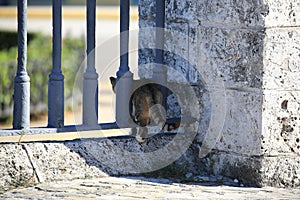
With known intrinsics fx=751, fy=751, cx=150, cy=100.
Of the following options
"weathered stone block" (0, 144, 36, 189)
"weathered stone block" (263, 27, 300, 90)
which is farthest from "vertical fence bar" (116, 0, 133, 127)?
"weathered stone block" (263, 27, 300, 90)

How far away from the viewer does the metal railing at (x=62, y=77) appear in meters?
3.95

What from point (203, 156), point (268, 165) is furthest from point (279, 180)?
point (203, 156)

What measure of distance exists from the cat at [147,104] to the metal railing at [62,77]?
2.1 inches

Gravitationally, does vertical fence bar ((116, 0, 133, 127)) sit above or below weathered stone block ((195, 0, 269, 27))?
below

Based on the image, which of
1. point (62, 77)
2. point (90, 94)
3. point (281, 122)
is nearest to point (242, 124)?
point (281, 122)

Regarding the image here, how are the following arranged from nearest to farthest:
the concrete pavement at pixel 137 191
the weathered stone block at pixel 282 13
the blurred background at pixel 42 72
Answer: the concrete pavement at pixel 137 191
the weathered stone block at pixel 282 13
the blurred background at pixel 42 72

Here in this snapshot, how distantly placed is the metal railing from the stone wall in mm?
357

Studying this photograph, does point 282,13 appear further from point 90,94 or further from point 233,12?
point 90,94

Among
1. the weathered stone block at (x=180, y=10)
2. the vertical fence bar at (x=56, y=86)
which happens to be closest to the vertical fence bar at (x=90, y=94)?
the vertical fence bar at (x=56, y=86)

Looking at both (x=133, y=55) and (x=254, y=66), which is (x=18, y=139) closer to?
(x=254, y=66)

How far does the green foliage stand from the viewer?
9656 mm

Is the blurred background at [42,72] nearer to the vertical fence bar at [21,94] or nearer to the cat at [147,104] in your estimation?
the cat at [147,104]

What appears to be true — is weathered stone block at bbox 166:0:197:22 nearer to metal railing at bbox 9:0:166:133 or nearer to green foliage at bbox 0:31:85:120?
metal railing at bbox 9:0:166:133

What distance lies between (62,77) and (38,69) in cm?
627
